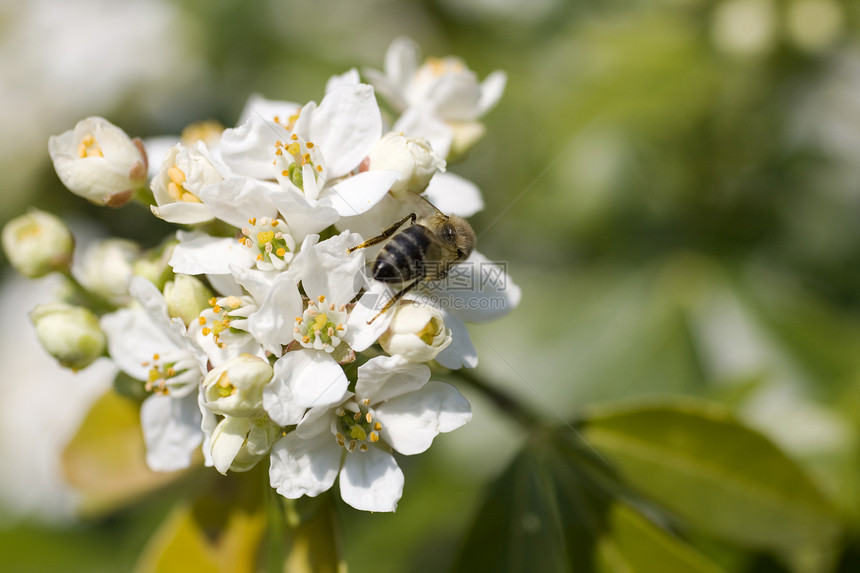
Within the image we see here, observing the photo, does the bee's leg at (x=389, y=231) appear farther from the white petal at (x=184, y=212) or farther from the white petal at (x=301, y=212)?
the white petal at (x=184, y=212)

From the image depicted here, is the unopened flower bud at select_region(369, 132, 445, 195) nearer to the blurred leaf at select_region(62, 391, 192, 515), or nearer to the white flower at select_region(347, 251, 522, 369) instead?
the white flower at select_region(347, 251, 522, 369)

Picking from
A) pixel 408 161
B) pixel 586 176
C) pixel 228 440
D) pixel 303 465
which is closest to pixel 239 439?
pixel 228 440

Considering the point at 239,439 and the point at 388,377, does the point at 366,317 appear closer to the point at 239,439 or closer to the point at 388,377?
the point at 388,377

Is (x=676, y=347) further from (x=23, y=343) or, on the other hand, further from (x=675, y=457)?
(x=23, y=343)

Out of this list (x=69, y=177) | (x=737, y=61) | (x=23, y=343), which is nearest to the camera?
(x=69, y=177)

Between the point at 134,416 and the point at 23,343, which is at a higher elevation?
the point at 134,416

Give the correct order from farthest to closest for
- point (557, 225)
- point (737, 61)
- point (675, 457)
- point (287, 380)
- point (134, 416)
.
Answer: point (557, 225) → point (737, 61) → point (134, 416) → point (675, 457) → point (287, 380)

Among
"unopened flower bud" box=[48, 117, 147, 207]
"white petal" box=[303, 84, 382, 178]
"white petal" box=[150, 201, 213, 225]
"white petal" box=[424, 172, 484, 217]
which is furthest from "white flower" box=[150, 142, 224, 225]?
"white petal" box=[424, 172, 484, 217]

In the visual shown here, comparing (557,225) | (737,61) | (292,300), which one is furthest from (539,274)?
(292,300)

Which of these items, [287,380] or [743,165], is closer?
[287,380]
